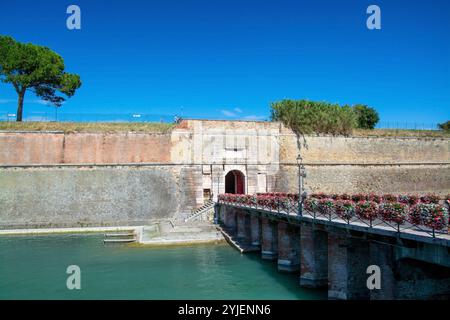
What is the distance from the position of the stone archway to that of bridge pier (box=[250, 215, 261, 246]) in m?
13.3

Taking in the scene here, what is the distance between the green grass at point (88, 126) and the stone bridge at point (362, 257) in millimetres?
20243

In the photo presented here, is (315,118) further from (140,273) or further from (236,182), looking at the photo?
(140,273)

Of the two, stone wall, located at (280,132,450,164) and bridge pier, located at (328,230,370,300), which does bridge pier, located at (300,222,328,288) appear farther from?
stone wall, located at (280,132,450,164)

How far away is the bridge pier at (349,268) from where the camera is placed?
13703mm

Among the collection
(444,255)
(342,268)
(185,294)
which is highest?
(444,255)

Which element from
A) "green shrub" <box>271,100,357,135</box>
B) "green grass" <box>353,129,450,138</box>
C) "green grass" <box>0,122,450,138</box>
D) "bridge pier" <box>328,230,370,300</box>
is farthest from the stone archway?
"bridge pier" <box>328,230,370,300</box>

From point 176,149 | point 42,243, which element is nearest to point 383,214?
point 42,243

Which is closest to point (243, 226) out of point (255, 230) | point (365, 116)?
point (255, 230)

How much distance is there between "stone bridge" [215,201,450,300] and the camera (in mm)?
11016

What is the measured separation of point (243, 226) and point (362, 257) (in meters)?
13.4

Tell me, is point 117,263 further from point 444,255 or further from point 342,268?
point 444,255

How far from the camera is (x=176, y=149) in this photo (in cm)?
3647

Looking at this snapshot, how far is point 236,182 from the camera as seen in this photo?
1594 inches
